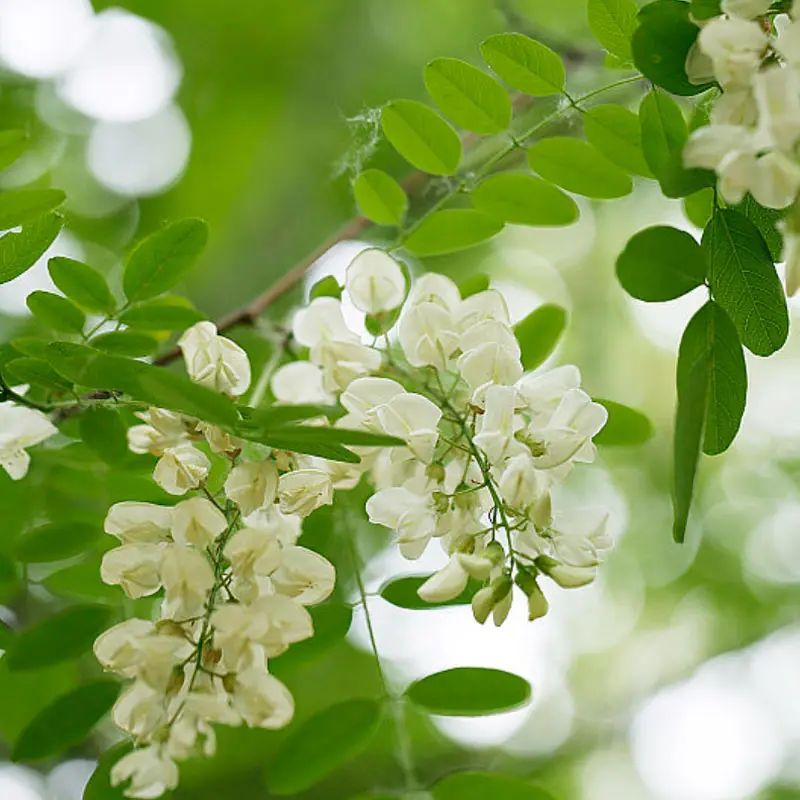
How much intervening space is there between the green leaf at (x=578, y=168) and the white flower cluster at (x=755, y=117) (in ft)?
0.84

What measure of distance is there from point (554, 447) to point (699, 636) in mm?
2335

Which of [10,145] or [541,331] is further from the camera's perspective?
[541,331]

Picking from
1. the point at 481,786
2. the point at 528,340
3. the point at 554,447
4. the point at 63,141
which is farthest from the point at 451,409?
the point at 63,141

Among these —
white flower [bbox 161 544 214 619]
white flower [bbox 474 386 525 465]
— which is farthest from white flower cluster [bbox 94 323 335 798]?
white flower [bbox 474 386 525 465]

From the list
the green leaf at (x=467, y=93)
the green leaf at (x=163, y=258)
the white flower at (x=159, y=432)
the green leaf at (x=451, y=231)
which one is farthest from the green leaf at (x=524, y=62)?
the white flower at (x=159, y=432)

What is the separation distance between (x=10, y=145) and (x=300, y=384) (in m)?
0.31

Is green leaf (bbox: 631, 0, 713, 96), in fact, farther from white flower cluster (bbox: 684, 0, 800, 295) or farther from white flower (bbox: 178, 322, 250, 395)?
white flower (bbox: 178, 322, 250, 395)

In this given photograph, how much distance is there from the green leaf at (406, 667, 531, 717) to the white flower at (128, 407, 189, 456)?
1.02ft

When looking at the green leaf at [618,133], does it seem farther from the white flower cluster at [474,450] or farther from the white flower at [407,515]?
the white flower at [407,515]

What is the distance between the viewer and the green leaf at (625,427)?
872 mm

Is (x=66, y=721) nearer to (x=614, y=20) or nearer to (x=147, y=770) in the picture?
(x=147, y=770)

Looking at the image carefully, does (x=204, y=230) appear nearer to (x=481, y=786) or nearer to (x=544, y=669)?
(x=481, y=786)

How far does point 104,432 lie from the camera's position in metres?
0.86

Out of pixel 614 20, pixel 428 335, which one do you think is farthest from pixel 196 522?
pixel 614 20
